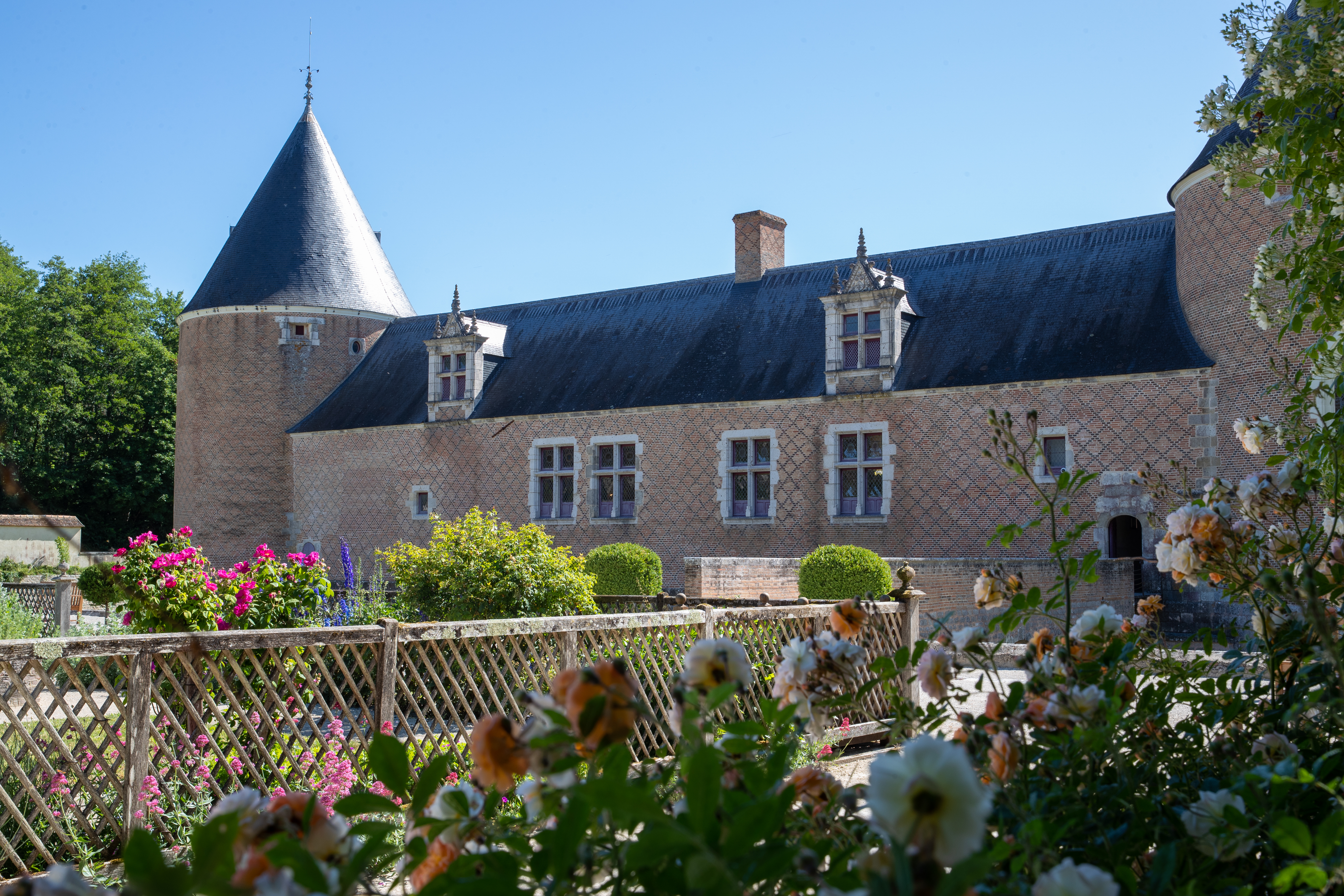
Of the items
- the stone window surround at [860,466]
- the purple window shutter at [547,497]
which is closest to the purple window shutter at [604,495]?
the purple window shutter at [547,497]

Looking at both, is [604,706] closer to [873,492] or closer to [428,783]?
[428,783]

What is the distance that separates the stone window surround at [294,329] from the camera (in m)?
23.7

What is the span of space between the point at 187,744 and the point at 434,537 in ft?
16.0

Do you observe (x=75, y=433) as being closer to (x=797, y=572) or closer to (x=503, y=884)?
(x=797, y=572)

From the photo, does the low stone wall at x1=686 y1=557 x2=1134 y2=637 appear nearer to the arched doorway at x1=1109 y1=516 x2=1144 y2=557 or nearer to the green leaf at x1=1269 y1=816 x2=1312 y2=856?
the arched doorway at x1=1109 y1=516 x2=1144 y2=557

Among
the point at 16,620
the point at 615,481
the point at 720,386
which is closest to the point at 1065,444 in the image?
the point at 720,386

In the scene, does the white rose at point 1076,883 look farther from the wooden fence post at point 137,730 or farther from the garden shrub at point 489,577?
the garden shrub at point 489,577

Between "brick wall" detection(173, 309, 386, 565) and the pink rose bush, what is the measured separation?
17.5m

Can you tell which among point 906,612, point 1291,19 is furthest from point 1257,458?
point 1291,19

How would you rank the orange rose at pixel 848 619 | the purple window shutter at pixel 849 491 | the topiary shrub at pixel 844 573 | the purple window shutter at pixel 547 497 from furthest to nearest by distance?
the purple window shutter at pixel 547 497 → the purple window shutter at pixel 849 491 → the topiary shrub at pixel 844 573 → the orange rose at pixel 848 619

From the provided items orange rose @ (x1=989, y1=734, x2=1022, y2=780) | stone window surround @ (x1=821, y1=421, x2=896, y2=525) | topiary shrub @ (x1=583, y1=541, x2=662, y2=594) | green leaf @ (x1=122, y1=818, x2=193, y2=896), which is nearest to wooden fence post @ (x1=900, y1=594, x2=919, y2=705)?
orange rose @ (x1=989, y1=734, x2=1022, y2=780)

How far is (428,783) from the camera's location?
4.06 feet

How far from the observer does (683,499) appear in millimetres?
19094

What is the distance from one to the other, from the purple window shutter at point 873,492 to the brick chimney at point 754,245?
503 cm
